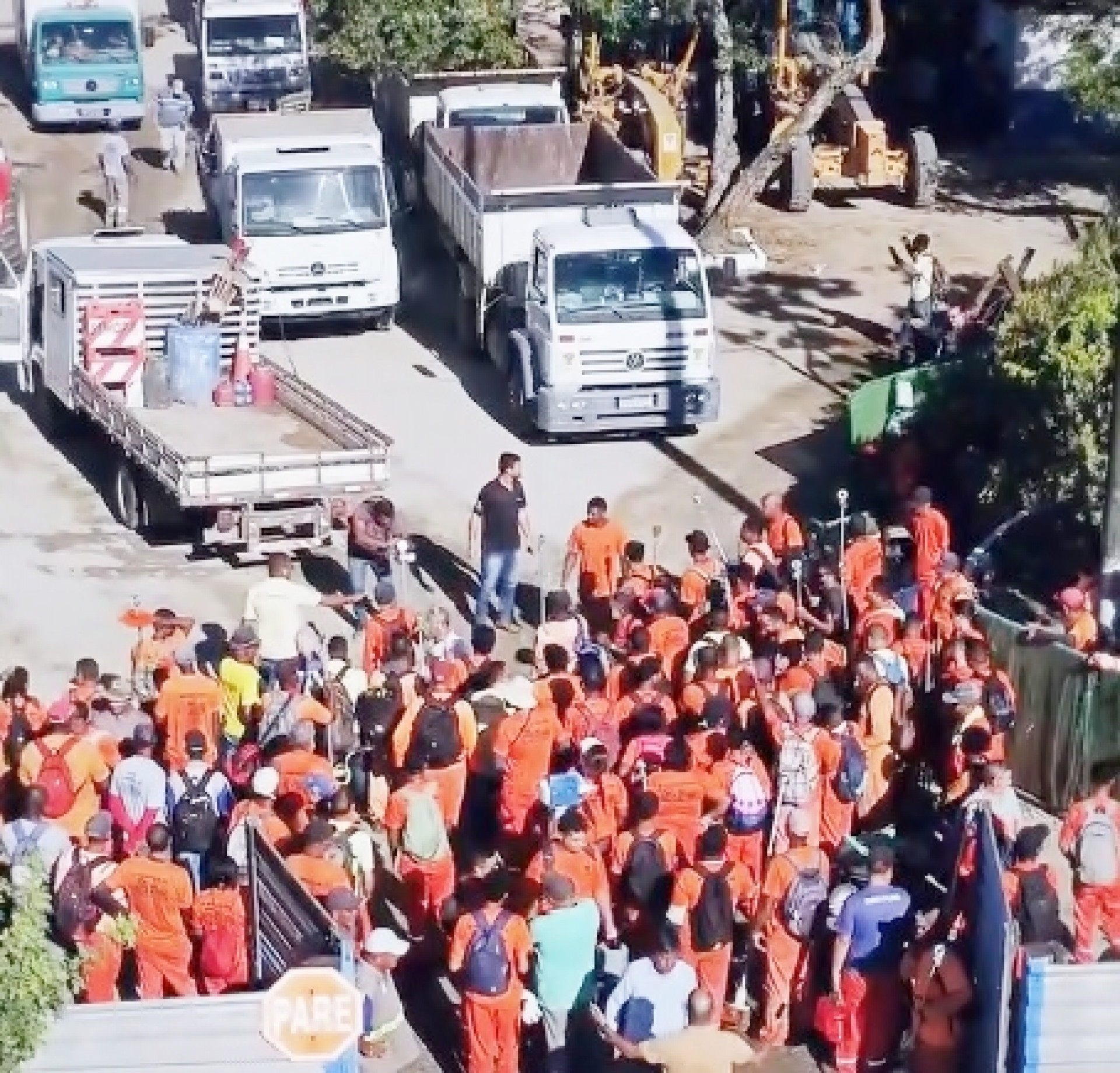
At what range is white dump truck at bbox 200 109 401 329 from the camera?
2691 cm

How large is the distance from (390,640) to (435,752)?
182 cm

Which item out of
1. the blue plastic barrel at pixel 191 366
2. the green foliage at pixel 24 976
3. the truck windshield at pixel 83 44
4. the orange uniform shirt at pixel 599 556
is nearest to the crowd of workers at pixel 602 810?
the orange uniform shirt at pixel 599 556

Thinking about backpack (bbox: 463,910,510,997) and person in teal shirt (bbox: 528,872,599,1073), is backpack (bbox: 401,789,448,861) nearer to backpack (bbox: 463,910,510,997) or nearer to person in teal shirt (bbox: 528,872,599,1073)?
person in teal shirt (bbox: 528,872,599,1073)

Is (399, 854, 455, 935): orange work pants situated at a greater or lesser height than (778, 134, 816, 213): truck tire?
lesser

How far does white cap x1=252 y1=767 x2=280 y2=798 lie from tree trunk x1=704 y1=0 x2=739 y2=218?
1837cm

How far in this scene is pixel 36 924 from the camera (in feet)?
34.4

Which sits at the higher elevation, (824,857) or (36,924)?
Result: (36,924)

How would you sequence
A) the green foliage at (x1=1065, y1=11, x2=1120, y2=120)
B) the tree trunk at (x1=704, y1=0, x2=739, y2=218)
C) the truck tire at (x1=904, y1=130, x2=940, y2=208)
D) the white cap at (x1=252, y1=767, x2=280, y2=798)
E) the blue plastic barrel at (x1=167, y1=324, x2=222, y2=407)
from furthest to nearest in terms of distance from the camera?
the truck tire at (x1=904, y1=130, x2=940, y2=208) → the tree trunk at (x1=704, y1=0, x2=739, y2=218) → the green foliage at (x1=1065, y1=11, x2=1120, y2=120) → the blue plastic barrel at (x1=167, y1=324, x2=222, y2=407) → the white cap at (x1=252, y1=767, x2=280, y2=798)

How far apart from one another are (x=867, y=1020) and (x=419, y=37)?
2246 centimetres

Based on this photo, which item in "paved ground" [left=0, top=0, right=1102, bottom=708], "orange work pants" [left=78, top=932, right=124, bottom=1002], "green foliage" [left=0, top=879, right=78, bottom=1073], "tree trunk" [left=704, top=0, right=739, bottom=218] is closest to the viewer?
"green foliage" [left=0, top=879, right=78, bottom=1073]

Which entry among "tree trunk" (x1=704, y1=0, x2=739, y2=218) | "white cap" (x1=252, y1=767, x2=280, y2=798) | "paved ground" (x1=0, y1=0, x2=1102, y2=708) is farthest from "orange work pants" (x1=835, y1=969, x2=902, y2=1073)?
"tree trunk" (x1=704, y1=0, x2=739, y2=218)

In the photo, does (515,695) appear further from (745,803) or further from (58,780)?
(58,780)

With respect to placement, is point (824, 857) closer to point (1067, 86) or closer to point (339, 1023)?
point (339, 1023)

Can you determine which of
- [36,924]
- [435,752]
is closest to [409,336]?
[435,752]
